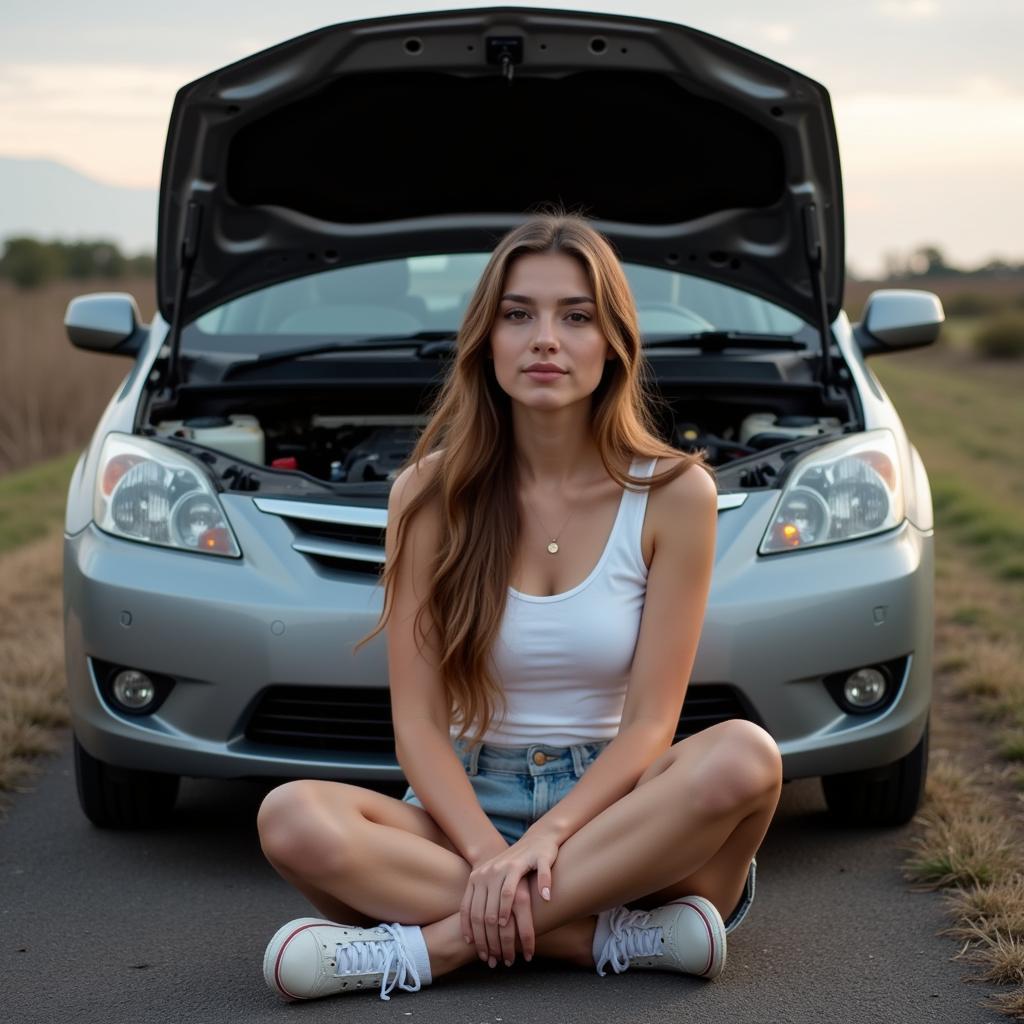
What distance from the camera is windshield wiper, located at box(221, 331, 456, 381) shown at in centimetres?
440

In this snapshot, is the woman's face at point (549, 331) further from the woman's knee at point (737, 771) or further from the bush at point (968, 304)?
the bush at point (968, 304)

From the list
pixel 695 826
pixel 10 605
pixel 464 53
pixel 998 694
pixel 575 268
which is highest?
pixel 464 53

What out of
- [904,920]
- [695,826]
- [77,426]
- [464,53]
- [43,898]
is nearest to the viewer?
[695,826]

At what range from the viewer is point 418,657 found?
2.97 m

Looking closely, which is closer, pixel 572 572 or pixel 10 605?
pixel 572 572

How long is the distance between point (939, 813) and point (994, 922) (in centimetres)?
84

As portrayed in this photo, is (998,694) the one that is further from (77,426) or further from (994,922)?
(77,426)

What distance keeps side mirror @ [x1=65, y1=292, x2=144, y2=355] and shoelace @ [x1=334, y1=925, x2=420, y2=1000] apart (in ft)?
7.75

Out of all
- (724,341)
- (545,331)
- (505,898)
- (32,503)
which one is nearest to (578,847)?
(505,898)

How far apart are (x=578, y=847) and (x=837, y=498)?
1.26 metres

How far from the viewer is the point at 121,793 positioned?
12.4 feet

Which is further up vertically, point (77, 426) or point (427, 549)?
point (427, 549)

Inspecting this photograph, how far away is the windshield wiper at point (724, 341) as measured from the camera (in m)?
Result: 4.41

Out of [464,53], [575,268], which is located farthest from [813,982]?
[464,53]
